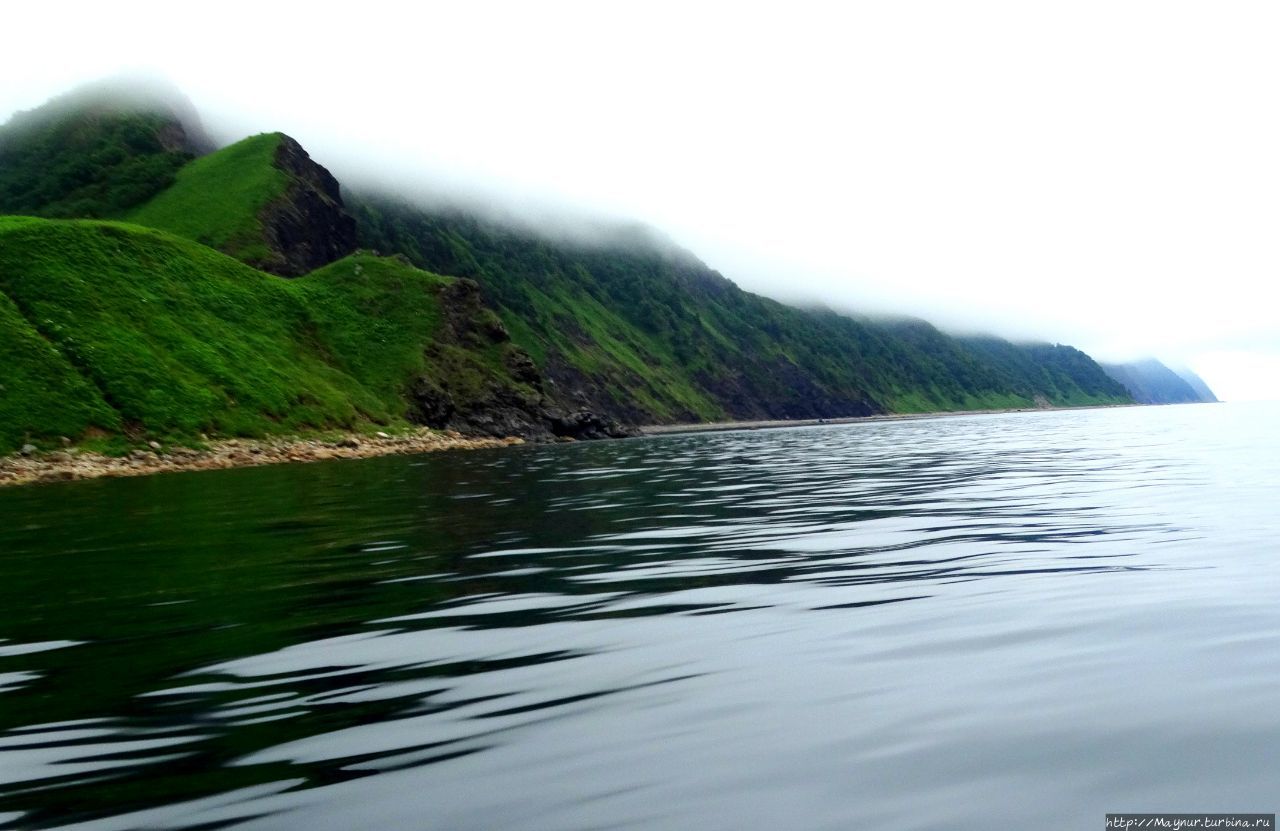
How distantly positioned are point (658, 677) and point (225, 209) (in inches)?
7795

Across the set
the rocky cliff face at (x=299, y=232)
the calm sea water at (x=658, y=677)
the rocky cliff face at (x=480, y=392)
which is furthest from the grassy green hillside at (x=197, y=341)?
the calm sea water at (x=658, y=677)

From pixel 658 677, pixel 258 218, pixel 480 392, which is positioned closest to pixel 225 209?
pixel 258 218

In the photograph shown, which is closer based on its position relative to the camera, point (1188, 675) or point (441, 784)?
point (441, 784)

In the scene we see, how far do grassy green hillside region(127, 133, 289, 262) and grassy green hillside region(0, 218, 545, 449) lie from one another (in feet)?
73.4

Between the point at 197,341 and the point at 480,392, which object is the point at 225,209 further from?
the point at 197,341

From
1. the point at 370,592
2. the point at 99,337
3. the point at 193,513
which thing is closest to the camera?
the point at 370,592

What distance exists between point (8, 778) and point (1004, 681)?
28.3ft

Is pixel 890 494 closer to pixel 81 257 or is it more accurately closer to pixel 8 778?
pixel 8 778

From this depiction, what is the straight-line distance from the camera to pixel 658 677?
9688 millimetres

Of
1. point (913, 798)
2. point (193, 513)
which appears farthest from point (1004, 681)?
point (193, 513)

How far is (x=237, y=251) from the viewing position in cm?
17150

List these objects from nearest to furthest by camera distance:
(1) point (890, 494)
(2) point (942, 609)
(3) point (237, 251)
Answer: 1. (2) point (942, 609)
2. (1) point (890, 494)
3. (3) point (237, 251)

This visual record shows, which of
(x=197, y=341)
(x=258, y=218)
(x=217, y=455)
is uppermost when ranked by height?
(x=258, y=218)

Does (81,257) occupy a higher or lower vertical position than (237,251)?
lower
